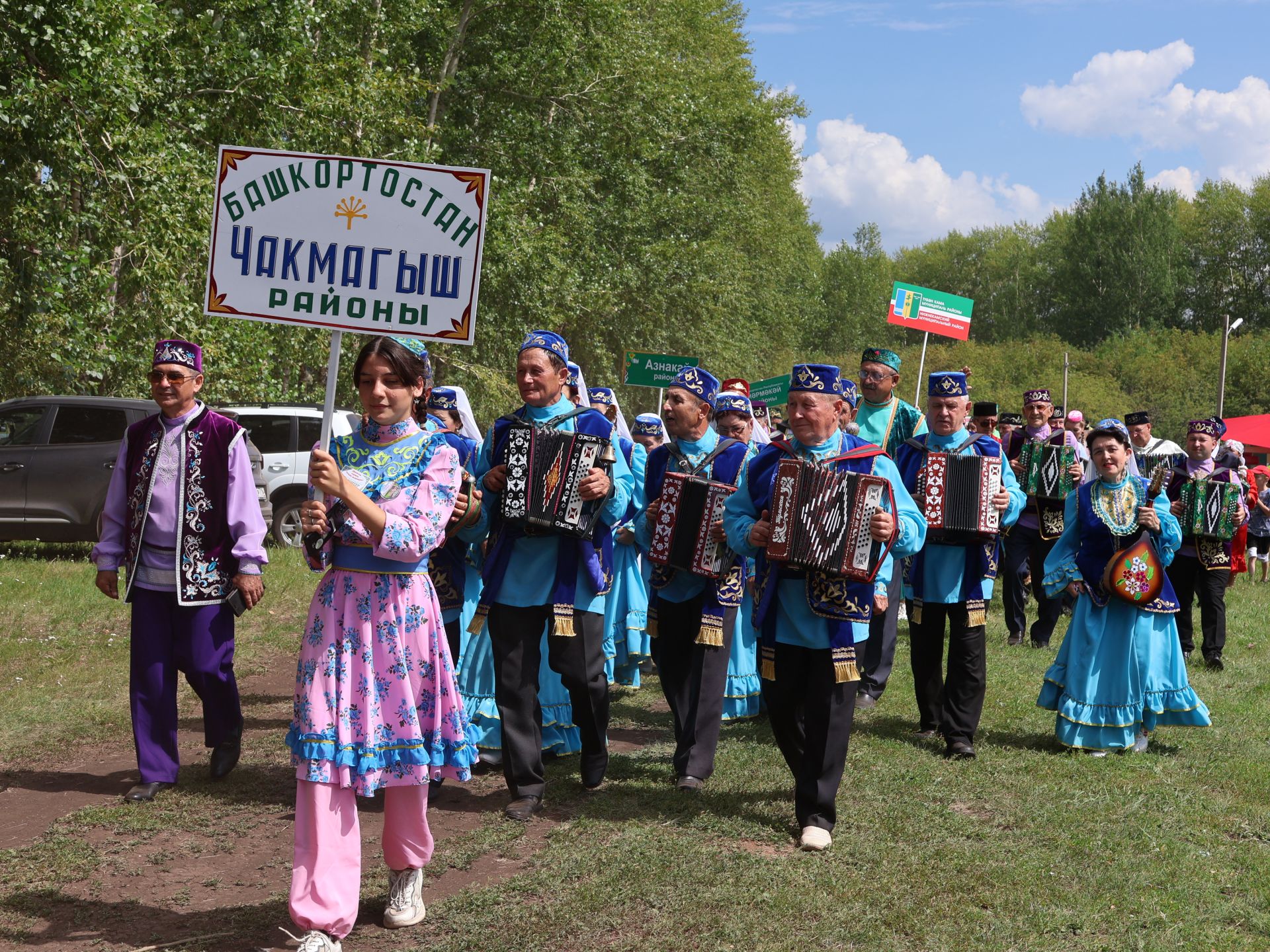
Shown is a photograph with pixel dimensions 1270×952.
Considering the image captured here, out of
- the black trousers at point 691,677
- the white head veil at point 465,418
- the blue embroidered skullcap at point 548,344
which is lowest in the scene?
the black trousers at point 691,677

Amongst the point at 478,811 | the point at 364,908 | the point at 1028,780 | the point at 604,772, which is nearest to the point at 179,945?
the point at 364,908

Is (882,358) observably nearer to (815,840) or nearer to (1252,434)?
(815,840)

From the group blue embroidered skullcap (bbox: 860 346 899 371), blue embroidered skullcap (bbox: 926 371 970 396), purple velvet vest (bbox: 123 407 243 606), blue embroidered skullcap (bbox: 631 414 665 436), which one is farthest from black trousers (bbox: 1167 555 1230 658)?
purple velvet vest (bbox: 123 407 243 606)

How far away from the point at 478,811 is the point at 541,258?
19.4 metres

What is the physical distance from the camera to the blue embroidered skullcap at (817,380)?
5.54 meters

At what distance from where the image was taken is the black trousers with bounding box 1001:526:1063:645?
11656 millimetres

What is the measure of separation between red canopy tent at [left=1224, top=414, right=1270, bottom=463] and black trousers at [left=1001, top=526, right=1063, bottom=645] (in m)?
16.8

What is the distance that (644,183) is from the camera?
95.0ft

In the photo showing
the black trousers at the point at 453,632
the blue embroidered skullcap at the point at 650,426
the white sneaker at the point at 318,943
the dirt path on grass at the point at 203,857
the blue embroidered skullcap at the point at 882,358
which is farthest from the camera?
the blue embroidered skullcap at the point at 650,426

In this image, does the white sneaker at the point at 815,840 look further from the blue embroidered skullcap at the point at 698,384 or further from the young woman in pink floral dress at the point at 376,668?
the blue embroidered skullcap at the point at 698,384

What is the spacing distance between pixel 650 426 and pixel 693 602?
3087mm

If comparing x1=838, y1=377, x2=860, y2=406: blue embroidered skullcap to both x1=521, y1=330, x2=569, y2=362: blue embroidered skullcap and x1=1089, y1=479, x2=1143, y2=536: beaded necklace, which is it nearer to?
x1=521, y1=330, x2=569, y2=362: blue embroidered skullcap

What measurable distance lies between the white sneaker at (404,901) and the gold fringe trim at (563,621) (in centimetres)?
162

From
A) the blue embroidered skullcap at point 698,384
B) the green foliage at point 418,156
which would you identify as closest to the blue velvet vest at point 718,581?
the blue embroidered skullcap at point 698,384
